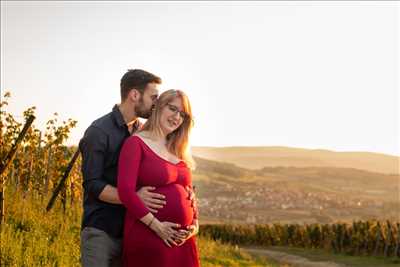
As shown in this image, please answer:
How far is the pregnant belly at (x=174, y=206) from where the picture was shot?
3.88m

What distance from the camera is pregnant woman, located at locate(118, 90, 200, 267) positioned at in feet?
12.5

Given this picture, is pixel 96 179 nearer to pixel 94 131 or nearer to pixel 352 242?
pixel 94 131

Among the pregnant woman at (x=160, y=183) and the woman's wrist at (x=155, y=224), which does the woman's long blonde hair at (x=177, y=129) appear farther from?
the woman's wrist at (x=155, y=224)

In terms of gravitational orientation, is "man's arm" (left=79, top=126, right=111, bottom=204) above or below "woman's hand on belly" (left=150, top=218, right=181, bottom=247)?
above

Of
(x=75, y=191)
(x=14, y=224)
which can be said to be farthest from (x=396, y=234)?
(x=14, y=224)

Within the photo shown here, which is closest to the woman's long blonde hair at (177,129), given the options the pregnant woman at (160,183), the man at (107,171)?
the pregnant woman at (160,183)

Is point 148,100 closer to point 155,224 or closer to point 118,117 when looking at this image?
point 118,117

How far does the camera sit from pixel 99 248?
157 inches

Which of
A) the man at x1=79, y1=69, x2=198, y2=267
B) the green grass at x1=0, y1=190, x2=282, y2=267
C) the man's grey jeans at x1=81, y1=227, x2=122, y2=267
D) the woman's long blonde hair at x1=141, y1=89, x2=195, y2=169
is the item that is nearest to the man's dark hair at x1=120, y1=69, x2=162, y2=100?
the man at x1=79, y1=69, x2=198, y2=267

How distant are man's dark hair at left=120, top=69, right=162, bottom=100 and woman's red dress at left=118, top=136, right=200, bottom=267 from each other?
1.10 feet

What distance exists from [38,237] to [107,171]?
6251 mm

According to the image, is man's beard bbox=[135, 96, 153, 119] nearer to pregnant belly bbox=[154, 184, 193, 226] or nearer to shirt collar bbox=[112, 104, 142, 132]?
shirt collar bbox=[112, 104, 142, 132]

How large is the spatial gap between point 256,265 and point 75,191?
5053 mm

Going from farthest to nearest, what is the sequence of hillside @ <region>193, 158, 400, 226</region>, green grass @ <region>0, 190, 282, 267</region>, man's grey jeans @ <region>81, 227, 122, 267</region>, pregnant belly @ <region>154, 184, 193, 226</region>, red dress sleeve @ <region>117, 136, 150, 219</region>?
1. hillside @ <region>193, 158, 400, 226</region>
2. green grass @ <region>0, 190, 282, 267</region>
3. man's grey jeans @ <region>81, 227, 122, 267</region>
4. pregnant belly @ <region>154, 184, 193, 226</region>
5. red dress sleeve @ <region>117, 136, 150, 219</region>
